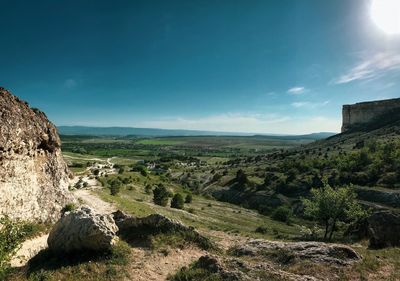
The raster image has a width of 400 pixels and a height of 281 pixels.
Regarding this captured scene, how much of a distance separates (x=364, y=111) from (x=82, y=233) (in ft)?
534

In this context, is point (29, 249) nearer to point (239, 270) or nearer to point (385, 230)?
point (239, 270)

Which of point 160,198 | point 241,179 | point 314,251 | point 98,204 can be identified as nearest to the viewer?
point 314,251

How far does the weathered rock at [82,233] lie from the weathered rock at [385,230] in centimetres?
2112

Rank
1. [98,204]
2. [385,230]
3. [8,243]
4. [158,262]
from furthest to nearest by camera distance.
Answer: [98,204], [385,230], [158,262], [8,243]

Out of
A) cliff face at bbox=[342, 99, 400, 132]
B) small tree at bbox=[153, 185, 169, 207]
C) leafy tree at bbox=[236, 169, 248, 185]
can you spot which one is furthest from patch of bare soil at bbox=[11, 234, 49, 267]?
cliff face at bbox=[342, 99, 400, 132]

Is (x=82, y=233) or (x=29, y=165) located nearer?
(x=82, y=233)

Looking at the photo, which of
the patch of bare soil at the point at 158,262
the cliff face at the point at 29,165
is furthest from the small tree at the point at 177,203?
the patch of bare soil at the point at 158,262

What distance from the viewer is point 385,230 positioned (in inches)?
1025

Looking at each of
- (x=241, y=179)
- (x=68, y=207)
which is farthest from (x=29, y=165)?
(x=241, y=179)

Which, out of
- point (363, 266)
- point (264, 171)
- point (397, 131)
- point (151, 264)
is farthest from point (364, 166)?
point (151, 264)

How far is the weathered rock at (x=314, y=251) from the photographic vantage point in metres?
18.5

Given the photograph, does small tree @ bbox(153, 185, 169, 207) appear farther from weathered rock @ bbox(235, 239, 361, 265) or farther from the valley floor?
weathered rock @ bbox(235, 239, 361, 265)

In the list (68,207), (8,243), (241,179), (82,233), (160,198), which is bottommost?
(241,179)

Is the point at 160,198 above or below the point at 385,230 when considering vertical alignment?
below
